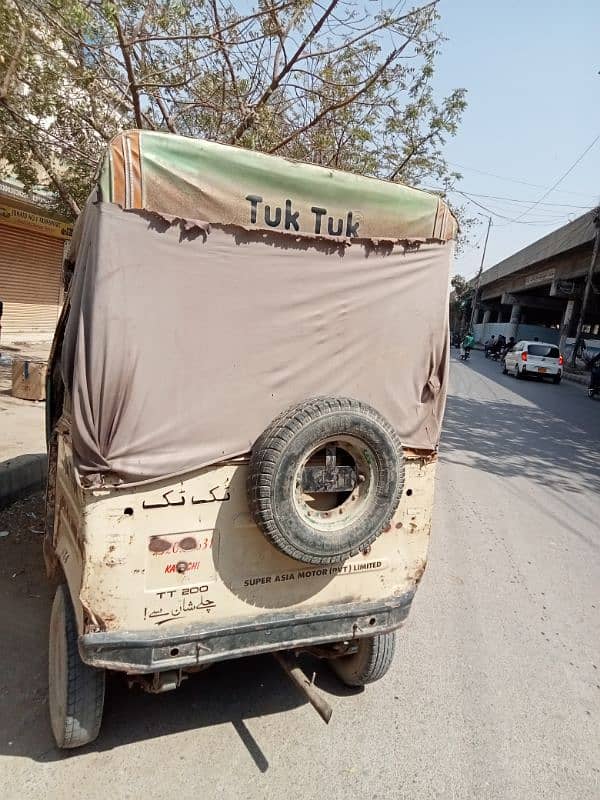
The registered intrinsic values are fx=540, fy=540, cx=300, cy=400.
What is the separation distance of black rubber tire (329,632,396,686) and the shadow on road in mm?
4963

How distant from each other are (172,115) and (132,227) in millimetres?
7522

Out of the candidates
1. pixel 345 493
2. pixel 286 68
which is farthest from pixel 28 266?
pixel 345 493

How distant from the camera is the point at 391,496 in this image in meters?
2.35

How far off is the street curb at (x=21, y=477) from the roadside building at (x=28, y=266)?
339 inches

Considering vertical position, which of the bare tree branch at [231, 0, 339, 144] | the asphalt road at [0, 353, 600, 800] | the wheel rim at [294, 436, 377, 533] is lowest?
the asphalt road at [0, 353, 600, 800]

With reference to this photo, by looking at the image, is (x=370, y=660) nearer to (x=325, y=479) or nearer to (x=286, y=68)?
(x=325, y=479)

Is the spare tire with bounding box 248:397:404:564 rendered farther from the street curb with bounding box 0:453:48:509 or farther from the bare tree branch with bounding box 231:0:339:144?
the bare tree branch with bounding box 231:0:339:144

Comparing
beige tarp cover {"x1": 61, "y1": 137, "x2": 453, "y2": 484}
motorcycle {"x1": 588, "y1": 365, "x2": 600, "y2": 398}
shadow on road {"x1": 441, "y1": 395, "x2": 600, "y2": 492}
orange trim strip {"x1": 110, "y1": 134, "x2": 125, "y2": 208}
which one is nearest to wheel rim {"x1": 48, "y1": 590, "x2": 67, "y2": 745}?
beige tarp cover {"x1": 61, "y1": 137, "x2": 453, "y2": 484}

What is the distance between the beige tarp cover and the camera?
6.68 feet

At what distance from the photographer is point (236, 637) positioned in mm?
2229

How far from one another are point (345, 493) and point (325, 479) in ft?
0.59

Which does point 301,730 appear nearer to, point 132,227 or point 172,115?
point 132,227

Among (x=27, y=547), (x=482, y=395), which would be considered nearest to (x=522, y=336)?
(x=482, y=395)

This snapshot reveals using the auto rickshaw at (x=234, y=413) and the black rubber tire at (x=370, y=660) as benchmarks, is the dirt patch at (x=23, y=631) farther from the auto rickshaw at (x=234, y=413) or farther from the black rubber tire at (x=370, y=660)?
the black rubber tire at (x=370, y=660)
